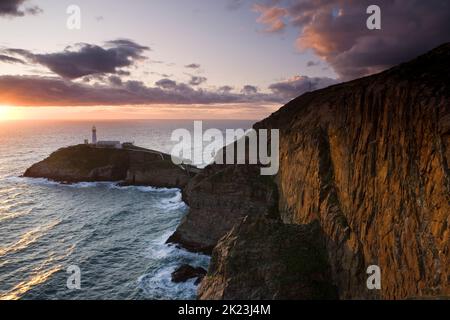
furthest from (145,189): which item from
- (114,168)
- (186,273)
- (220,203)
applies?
(186,273)

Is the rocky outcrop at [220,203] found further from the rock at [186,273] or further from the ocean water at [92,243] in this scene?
the rock at [186,273]

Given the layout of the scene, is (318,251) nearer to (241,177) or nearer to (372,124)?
(372,124)

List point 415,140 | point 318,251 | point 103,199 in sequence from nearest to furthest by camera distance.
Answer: point 415,140 < point 318,251 < point 103,199

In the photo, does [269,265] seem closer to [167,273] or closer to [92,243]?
[167,273]

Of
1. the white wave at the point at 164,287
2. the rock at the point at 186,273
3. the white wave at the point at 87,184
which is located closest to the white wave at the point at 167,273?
the white wave at the point at 164,287
